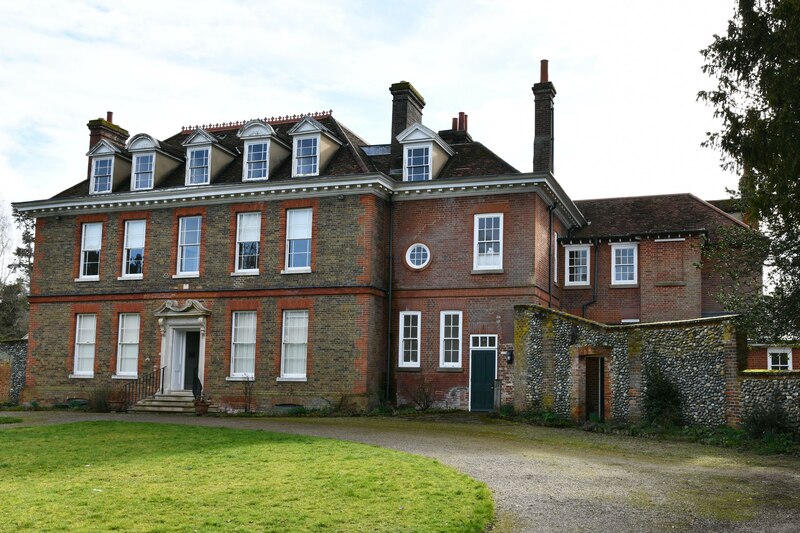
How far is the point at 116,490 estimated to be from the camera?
10.8 m

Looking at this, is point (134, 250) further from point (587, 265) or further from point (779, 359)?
point (779, 359)

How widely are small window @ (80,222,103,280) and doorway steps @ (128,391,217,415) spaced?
578 centimetres

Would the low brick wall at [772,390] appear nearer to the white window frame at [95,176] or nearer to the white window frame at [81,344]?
the white window frame at [81,344]

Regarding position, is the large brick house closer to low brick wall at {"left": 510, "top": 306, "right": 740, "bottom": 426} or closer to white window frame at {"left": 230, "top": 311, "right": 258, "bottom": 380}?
white window frame at {"left": 230, "top": 311, "right": 258, "bottom": 380}

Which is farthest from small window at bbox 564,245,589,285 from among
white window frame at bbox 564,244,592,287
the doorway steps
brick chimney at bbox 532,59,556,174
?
the doorway steps

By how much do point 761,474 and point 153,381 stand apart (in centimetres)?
2029

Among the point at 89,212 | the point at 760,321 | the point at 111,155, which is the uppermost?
the point at 111,155

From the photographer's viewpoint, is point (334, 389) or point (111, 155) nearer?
point (334, 389)

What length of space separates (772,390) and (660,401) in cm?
275

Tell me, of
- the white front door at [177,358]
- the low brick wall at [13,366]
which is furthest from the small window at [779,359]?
the low brick wall at [13,366]

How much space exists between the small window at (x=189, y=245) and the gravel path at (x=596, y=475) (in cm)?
796

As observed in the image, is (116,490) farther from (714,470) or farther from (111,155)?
(111,155)

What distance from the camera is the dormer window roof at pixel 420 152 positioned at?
27.3 meters

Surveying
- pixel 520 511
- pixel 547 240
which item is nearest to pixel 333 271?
pixel 547 240
